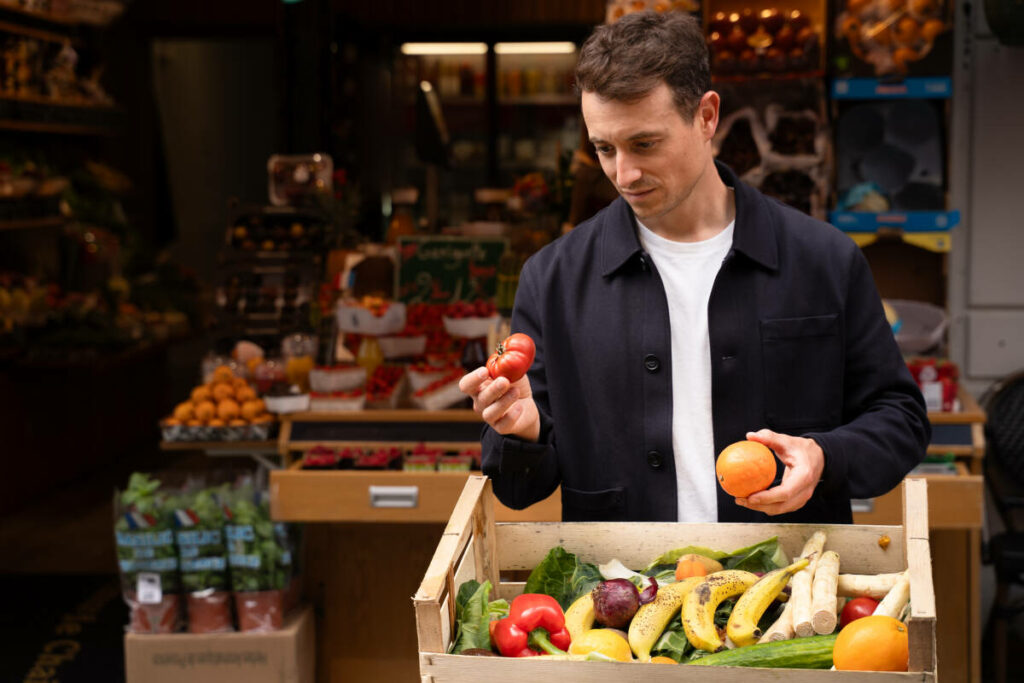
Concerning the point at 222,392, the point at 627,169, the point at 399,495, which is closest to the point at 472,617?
the point at 627,169

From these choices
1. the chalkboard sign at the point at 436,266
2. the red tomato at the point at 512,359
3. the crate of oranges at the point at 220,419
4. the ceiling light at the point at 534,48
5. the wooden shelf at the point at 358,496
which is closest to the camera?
the red tomato at the point at 512,359

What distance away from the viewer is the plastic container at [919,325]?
405 centimetres

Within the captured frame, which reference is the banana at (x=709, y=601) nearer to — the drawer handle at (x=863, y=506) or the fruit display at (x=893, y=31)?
the drawer handle at (x=863, y=506)

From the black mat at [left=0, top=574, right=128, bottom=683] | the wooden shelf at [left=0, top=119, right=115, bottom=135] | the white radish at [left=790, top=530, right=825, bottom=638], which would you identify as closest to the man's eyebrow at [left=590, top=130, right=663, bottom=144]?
the white radish at [left=790, top=530, right=825, bottom=638]

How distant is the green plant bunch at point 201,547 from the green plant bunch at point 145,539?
0.11ft

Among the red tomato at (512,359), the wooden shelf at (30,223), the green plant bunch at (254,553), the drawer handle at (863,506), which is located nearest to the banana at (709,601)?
the red tomato at (512,359)

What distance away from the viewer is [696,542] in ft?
5.54

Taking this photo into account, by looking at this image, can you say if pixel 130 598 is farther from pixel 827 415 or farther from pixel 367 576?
pixel 827 415

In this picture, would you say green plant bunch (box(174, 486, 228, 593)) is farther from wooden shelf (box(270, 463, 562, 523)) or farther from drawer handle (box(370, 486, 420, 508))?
drawer handle (box(370, 486, 420, 508))

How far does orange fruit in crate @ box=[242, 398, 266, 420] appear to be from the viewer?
3.95 m

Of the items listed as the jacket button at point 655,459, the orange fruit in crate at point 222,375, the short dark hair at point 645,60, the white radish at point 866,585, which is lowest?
the orange fruit in crate at point 222,375

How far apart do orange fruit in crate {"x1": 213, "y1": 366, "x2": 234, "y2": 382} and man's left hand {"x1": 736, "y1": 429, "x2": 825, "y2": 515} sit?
292 cm

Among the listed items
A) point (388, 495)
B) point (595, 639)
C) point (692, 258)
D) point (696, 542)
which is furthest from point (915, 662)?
point (388, 495)

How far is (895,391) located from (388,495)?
2.14 m
